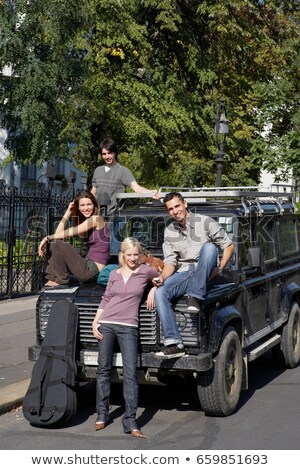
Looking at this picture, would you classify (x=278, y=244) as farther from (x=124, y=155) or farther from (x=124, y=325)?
(x=124, y=155)

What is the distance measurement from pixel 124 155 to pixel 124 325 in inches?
679

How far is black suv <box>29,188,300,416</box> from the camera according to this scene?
21.8 ft

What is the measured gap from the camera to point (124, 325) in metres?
6.47

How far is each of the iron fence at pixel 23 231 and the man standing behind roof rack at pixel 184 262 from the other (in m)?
8.05

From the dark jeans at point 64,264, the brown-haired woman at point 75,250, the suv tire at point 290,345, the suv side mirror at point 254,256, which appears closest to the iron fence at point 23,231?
the suv tire at point 290,345

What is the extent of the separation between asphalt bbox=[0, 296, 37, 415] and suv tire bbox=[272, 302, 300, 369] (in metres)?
3.05

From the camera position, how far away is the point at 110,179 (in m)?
8.59

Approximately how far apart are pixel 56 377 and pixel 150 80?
17890mm

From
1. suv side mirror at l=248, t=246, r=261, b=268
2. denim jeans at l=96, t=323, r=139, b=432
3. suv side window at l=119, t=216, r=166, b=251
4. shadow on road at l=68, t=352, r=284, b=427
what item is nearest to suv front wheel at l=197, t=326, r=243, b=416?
shadow on road at l=68, t=352, r=284, b=427

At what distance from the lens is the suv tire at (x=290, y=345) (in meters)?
9.28

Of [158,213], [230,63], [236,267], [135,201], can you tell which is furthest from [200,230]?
[230,63]

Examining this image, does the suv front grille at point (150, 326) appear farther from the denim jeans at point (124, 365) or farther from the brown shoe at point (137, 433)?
the brown shoe at point (137, 433)

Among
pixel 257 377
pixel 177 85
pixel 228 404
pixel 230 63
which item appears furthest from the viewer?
pixel 230 63

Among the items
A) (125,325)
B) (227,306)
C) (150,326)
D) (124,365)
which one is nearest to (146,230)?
(227,306)
